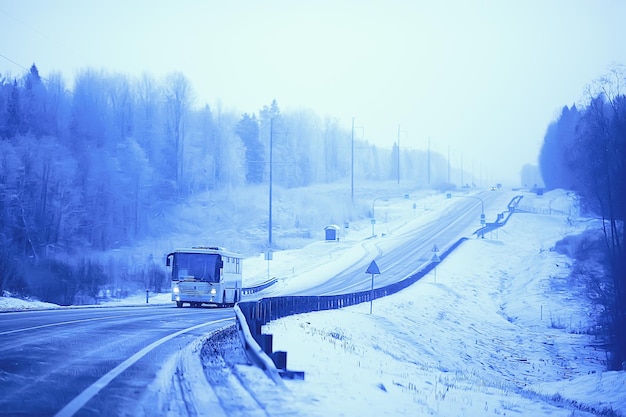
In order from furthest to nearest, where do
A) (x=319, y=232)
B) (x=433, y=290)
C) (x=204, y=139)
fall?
(x=204, y=139) → (x=319, y=232) → (x=433, y=290)

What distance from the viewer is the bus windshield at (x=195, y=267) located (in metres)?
37.1

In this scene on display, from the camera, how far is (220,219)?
109812 millimetres

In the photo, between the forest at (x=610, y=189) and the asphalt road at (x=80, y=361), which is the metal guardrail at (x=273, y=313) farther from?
the forest at (x=610, y=189)

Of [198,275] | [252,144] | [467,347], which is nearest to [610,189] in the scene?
[467,347]

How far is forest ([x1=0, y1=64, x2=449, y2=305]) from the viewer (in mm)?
63281

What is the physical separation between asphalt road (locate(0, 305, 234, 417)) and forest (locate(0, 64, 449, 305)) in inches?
1122

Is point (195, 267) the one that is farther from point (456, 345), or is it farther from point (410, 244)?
point (410, 244)

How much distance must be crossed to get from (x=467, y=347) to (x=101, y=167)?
2609 inches

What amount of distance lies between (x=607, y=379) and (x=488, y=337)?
17552mm

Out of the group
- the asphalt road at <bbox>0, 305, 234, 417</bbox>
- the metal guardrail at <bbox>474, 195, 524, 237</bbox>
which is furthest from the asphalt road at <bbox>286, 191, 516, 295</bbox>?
the asphalt road at <bbox>0, 305, 234, 417</bbox>

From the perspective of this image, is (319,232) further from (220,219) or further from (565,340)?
(565,340)

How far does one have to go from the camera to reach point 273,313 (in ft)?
90.7

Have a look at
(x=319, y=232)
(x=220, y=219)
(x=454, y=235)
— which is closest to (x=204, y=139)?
(x=220, y=219)

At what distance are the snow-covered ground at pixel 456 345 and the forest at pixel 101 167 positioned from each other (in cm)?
1000
